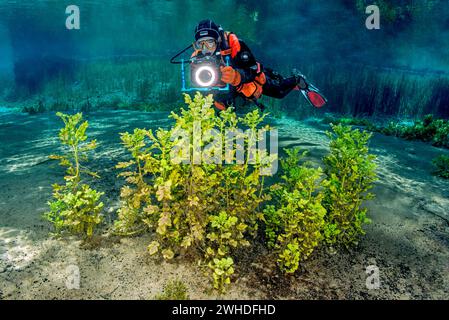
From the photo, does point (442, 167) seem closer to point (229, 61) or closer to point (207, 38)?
point (229, 61)

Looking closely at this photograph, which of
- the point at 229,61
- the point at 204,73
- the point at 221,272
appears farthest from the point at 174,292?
the point at 229,61

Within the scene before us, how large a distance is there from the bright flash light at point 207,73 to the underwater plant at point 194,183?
55.2 inches

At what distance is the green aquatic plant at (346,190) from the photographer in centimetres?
327

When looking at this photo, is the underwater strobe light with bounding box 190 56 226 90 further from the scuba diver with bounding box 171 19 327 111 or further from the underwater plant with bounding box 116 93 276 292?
the underwater plant with bounding box 116 93 276 292

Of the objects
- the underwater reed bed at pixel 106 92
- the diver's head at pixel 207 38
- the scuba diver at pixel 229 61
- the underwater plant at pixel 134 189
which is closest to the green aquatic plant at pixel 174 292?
the underwater plant at pixel 134 189

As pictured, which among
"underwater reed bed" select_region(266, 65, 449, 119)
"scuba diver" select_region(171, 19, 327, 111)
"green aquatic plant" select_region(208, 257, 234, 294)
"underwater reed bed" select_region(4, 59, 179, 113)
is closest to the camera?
"green aquatic plant" select_region(208, 257, 234, 294)

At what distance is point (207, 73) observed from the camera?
430 centimetres

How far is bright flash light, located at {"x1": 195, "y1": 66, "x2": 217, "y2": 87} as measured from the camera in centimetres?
427

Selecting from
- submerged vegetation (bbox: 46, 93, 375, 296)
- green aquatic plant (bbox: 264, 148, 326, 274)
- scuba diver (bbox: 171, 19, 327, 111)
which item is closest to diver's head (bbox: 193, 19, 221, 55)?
scuba diver (bbox: 171, 19, 327, 111)

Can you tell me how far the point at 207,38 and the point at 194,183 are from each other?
3214 millimetres

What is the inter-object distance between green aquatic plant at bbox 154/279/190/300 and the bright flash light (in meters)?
2.91
